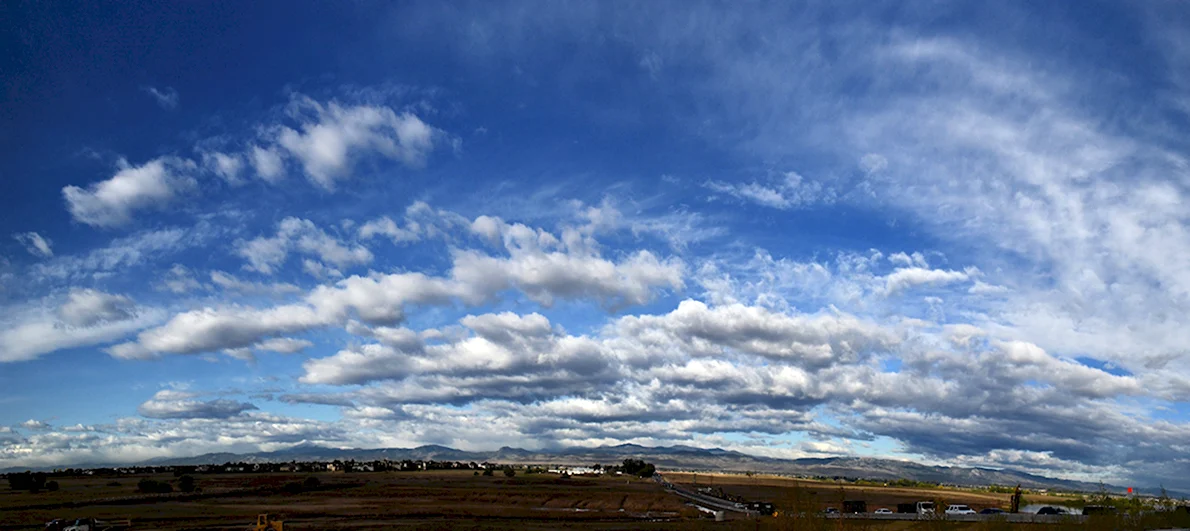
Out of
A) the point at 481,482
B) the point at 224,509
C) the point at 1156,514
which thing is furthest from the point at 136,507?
the point at 1156,514

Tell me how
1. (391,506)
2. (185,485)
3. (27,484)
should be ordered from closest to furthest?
(391,506), (185,485), (27,484)

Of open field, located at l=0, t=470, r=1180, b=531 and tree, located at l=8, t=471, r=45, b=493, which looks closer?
open field, located at l=0, t=470, r=1180, b=531

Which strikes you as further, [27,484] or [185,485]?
[27,484]

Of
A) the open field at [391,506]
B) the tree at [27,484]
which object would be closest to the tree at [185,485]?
the open field at [391,506]

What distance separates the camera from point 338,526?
224ft

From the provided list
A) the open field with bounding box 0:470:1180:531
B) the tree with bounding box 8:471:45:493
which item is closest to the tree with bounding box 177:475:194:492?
the open field with bounding box 0:470:1180:531

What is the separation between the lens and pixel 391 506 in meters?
95.2

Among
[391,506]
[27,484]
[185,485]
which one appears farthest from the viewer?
[27,484]

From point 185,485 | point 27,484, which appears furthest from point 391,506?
point 27,484

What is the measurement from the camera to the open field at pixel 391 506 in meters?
70.1

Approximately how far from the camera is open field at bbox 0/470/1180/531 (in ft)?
230

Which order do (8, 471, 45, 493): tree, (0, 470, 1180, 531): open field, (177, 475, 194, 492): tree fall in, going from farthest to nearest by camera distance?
(8, 471, 45, 493): tree, (177, 475, 194, 492): tree, (0, 470, 1180, 531): open field

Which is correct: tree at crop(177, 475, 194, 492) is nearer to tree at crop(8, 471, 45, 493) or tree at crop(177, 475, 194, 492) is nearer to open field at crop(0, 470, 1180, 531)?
open field at crop(0, 470, 1180, 531)

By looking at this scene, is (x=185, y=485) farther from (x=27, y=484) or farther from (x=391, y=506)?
(x=391, y=506)
